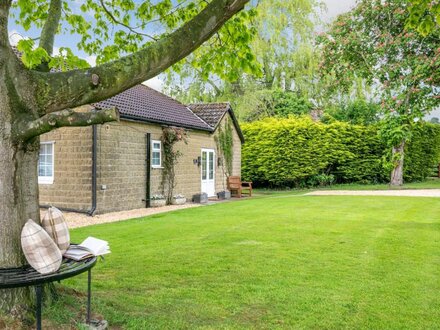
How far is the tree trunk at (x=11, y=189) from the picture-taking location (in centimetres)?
350

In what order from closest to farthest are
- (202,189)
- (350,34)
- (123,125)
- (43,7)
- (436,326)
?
(436,326)
(43,7)
(123,125)
(202,189)
(350,34)

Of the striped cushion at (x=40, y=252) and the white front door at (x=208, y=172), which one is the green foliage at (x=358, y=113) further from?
the striped cushion at (x=40, y=252)

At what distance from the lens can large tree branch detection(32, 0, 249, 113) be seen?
3672 millimetres

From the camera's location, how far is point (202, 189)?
19906 mm

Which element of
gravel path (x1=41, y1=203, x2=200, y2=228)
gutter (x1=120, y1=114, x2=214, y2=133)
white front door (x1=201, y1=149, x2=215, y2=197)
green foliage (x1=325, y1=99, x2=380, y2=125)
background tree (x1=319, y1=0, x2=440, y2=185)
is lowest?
gravel path (x1=41, y1=203, x2=200, y2=228)

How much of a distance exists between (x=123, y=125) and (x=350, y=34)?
15.2 m

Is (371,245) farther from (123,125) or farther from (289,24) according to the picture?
(289,24)

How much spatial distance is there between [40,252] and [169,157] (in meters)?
14.0

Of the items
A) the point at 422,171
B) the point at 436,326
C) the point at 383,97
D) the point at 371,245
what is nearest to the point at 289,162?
the point at 383,97

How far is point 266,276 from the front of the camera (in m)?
5.94

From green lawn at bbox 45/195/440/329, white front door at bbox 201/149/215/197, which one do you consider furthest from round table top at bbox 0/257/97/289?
white front door at bbox 201/149/215/197

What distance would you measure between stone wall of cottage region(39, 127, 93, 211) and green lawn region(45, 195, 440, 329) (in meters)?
3.29

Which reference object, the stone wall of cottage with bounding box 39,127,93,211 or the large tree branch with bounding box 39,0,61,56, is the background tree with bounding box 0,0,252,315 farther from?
the stone wall of cottage with bounding box 39,127,93,211

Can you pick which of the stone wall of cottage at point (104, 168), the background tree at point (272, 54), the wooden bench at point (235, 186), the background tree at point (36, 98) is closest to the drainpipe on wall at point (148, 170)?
the stone wall of cottage at point (104, 168)
